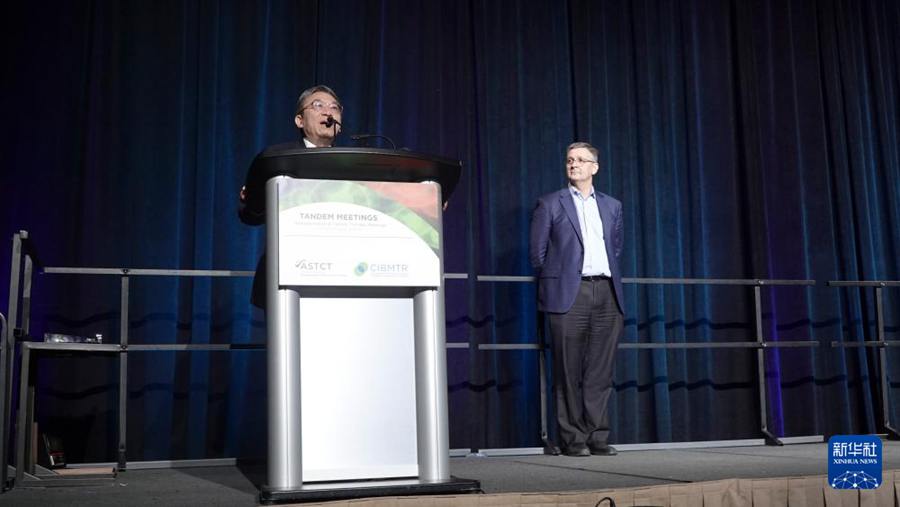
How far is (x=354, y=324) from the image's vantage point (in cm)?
215

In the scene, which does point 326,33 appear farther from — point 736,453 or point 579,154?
point 736,453

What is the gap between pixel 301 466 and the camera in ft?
6.81

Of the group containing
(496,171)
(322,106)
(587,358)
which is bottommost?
(587,358)

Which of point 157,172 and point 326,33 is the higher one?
point 326,33

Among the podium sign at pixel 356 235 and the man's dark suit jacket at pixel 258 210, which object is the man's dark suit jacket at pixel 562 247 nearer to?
the man's dark suit jacket at pixel 258 210

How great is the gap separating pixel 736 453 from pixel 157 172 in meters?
2.90

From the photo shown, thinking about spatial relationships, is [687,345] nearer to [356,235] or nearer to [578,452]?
[578,452]

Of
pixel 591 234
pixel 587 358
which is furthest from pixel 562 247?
pixel 587 358

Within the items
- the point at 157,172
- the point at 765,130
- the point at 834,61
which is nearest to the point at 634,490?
the point at 157,172

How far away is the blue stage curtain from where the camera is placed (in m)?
4.20

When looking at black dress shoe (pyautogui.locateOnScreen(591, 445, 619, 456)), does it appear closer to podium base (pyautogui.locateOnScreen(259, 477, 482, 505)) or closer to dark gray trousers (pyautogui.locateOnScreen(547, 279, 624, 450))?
dark gray trousers (pyautogui.locateOnScreen(547, 279, 624, 450))

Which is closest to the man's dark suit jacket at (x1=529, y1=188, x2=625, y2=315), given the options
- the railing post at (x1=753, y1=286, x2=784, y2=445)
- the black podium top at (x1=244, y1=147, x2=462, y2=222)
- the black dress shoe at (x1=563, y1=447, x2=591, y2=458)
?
the black dress shoe at (x1=563, y1=447, x2=591, y2=458)

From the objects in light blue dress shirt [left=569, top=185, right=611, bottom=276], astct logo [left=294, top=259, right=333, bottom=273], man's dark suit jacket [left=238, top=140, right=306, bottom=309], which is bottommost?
astct logo [left=294, top=259, right=333, bottom=273]

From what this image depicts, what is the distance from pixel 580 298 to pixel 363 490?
7.40 feet
